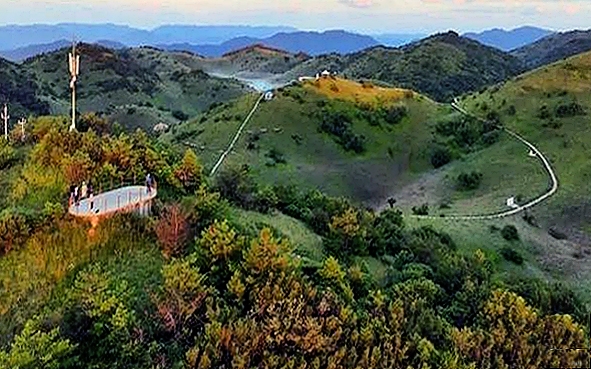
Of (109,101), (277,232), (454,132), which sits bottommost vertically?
(109,101)

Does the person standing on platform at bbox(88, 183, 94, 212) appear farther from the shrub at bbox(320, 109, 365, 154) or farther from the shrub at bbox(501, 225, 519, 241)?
the shrub at bbox(320, 109, 365, 154)

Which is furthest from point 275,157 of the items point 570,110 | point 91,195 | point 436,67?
point 436,67

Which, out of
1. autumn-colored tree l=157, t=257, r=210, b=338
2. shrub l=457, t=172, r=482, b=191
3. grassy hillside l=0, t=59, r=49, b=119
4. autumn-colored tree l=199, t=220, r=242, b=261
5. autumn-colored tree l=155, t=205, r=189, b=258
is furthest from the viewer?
grassy hillside l=0, t=59, r=49, b=119

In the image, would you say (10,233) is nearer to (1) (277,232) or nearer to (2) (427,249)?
(1) (277,232)

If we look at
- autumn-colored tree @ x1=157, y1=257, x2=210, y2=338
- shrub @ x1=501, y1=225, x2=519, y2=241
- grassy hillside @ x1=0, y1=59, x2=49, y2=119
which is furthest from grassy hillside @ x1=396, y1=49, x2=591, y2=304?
grassy hillside @ x1=0, y1=59, x2=49, y2=119

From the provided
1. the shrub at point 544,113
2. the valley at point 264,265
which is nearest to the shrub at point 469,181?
the valley at point 264,265

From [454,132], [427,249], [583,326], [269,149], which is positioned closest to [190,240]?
[583,326]
